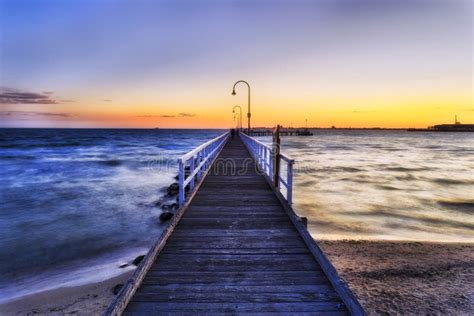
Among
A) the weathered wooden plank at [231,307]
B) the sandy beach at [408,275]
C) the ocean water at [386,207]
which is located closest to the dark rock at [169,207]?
the ocean water at [386,207]

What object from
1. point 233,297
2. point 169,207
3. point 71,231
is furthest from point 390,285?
point 71,231

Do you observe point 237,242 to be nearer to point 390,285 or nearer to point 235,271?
point 235,271

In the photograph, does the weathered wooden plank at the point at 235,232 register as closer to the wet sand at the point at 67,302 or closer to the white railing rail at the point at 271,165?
the white railing rail at the point at 271,165

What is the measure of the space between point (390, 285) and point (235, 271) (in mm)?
4080

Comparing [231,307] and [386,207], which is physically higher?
[231,307]

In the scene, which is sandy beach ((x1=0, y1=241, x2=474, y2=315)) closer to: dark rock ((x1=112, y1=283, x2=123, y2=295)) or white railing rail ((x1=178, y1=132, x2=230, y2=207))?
dark rock ((x1=112, y1=283, x2=123, y2=295))

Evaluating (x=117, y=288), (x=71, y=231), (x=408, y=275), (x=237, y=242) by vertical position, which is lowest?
(x=71, y=231)

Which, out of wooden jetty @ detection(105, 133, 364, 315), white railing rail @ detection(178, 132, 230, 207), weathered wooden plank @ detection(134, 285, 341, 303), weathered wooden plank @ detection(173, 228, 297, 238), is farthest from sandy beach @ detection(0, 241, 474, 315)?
weathered wooden plank @ detection(134, 285, 341, 303)

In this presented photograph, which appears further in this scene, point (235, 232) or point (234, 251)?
point (235, 232)

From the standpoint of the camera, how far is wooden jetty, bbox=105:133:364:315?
294 cm

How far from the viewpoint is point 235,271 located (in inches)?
143

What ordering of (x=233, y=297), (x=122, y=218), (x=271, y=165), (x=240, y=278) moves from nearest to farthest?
(x=233, y=297), (x=240, y=278), (x=271, y=165), (x=122, y=218)

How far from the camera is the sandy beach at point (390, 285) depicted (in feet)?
17.8

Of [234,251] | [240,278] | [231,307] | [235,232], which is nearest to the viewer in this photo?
[231,307]
